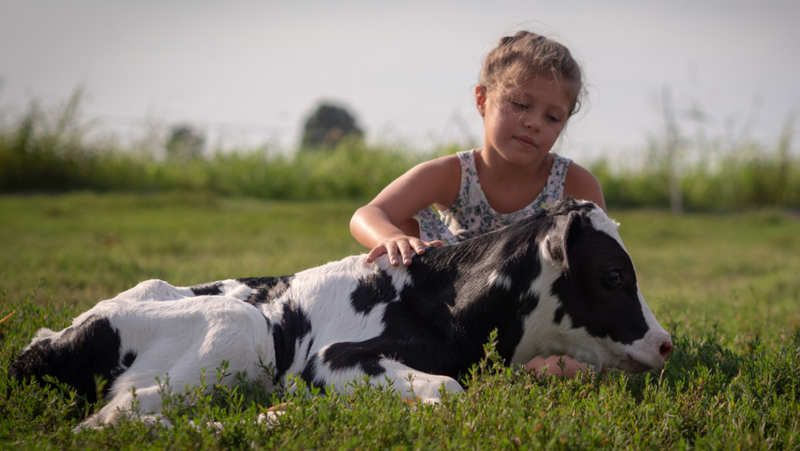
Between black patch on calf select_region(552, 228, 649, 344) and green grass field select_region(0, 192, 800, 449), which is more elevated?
black patch on calf select_region(552, 228, 649, 344)

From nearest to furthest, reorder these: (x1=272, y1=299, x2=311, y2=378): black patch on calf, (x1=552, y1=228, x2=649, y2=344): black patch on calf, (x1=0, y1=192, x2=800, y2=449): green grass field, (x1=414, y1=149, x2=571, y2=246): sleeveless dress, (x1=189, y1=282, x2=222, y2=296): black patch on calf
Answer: (x1=0, y1=192, x2=800, y2=449): green grass field
(x1=552, y1=228, x2=649, y2=344): black patch on calf
(x1=272, y1=299, x2=311, y2=378): black patch on calf
(x1=189, y1=282, x2=222, y2=296): black patch on calf
(x1=414, y1=149, x2=571, y2=246): sleeveless dress

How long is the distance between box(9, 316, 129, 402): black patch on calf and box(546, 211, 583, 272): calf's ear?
191cm

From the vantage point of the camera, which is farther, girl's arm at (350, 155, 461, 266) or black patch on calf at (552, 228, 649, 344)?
girl's arm at (350, 155, 461, 266)

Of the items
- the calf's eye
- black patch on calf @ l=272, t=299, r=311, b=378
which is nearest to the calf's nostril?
the calf's eye

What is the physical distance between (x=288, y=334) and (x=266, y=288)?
0.35m

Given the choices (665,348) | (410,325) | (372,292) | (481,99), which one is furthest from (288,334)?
(481,99)

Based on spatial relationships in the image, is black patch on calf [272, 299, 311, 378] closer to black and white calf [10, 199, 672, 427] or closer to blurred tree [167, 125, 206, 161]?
black and white calf [10, 199, 672, 427]

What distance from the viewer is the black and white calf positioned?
2.66 metres

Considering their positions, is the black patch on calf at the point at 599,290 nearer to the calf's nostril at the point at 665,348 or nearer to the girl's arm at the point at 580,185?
the calf's nostril at the point at 665,348

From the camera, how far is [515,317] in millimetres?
2865

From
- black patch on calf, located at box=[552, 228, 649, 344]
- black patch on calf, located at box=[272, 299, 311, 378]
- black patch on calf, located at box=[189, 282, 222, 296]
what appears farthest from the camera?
black patch on calf, located at box=[189, 282, 222, 296]

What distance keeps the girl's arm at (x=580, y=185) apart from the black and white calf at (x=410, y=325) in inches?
54.7

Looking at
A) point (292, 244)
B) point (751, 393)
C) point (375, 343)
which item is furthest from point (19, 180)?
point (751, 393)

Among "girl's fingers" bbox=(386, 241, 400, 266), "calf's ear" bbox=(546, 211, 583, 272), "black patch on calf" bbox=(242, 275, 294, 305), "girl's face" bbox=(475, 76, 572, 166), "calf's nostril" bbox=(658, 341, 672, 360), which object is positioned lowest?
"calf's nostril" bbox=(658, 341, 672, 360)
